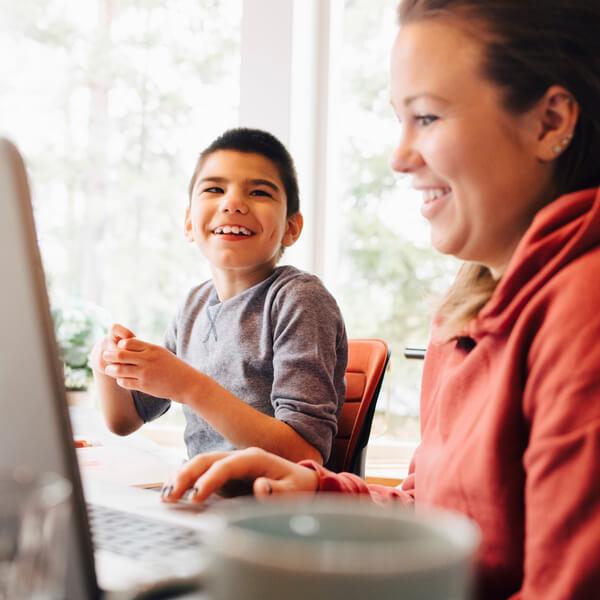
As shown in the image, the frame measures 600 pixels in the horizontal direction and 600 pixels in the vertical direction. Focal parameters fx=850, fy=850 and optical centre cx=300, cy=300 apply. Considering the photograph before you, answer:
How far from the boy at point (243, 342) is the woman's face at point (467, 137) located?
68 centimetres

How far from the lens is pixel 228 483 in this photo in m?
0.92

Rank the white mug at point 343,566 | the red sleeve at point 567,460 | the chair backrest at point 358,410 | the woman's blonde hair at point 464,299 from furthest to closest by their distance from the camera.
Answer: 1. the chair backrest at point 358,410
2. the woman's blonde hair at point 464,299
3. the red sleeve at point 567,460
4. the white mug at point 343,566

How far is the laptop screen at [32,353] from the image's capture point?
457 millimetres

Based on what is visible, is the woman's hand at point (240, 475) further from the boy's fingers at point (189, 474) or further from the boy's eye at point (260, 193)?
the boy's eye at point (260, 193)

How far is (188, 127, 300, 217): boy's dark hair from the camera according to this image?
5.99ft

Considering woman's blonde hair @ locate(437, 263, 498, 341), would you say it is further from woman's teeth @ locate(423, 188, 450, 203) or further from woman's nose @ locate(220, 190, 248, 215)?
woman's nose @ locate(220, 190, 248, 215)

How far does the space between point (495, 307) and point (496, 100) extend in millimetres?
214

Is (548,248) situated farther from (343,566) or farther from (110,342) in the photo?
(110,342)

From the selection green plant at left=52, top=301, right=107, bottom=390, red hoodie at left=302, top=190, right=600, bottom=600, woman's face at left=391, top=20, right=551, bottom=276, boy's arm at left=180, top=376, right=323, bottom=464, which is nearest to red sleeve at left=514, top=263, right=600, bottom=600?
red hoodie at left=302, top=190, right=600, bottom=600

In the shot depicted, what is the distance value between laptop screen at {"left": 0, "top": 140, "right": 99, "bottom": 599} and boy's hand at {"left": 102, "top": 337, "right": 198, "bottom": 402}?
95cm

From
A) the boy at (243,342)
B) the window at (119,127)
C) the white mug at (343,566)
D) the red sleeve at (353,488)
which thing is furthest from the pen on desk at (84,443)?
the window at (119,127)

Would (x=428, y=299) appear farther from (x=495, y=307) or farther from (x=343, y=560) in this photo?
(x=343, y=560)

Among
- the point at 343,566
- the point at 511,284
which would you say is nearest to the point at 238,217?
the point at 511,284

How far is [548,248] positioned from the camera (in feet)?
2.46
